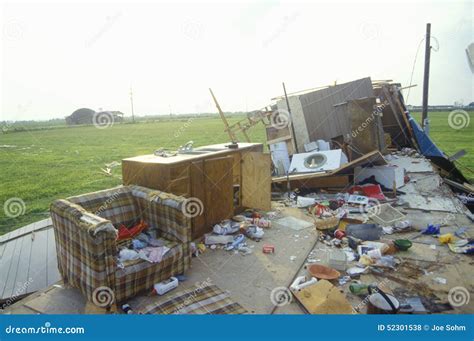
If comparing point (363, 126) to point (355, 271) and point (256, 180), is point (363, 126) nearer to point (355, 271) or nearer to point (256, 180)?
point (256, 180)

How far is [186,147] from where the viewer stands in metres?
6.25

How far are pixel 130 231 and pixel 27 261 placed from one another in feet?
5.87

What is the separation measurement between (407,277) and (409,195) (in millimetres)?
4149

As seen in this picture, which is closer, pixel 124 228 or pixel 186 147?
pixel 124 228

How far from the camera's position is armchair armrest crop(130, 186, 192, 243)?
4.15 meters

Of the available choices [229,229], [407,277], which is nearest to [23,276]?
[229,229]

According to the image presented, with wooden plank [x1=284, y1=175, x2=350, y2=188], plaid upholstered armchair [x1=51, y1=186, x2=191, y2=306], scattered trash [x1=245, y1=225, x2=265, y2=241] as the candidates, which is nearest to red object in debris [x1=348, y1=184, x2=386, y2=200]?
wooden plank [x1=284, y1=175, x2=350, y2=188]

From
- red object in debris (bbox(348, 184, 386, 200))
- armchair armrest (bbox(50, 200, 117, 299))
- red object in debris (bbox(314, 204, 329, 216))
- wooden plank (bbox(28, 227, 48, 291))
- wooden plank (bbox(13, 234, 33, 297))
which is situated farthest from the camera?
red object in debris (bbox(348, 184, 386, 200))

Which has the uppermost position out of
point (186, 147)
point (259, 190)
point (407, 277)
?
point (186, 147)

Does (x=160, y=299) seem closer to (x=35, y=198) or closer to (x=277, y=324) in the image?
(x=277, y=324)

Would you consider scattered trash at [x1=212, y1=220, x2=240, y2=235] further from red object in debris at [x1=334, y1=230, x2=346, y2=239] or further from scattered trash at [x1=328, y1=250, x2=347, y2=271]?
scattered trash at [x1=328, y1=250, x2=347, y2=271]

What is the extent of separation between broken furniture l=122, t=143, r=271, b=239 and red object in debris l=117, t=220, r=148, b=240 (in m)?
0.68

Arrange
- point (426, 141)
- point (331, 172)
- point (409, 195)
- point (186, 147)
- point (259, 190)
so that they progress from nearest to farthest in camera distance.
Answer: point (186, 147)
point (259, 190)
point (409, 195)
point (331, 172)
point (426, 141)

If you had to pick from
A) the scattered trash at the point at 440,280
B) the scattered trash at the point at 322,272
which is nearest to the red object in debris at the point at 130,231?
the scattered trash at the point at 322,272
